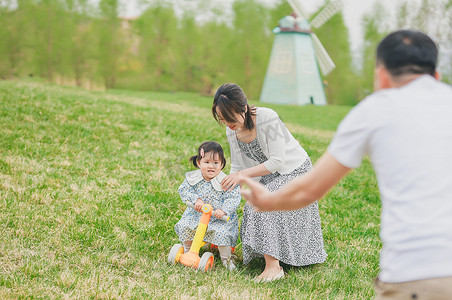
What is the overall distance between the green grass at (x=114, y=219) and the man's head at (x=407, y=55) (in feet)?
5.93

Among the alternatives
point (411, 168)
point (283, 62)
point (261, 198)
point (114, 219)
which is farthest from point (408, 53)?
point (283, 62)

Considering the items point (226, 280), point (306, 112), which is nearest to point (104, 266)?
point (226, 280)

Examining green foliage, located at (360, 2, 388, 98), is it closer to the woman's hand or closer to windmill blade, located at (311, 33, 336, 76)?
windmill blade, located at (311, 33, 336, 76)

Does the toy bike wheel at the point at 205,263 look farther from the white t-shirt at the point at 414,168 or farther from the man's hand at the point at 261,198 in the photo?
the white t-shirt at the point at 414,168

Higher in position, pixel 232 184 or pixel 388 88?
pixel 388 88

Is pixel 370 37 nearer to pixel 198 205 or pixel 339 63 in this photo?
pixel 339 63

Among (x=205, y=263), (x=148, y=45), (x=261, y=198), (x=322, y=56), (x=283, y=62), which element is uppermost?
(x=148, y=45)

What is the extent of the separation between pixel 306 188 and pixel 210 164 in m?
1.96

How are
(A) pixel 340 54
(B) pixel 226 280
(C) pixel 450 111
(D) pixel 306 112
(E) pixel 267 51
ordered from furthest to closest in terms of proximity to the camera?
(A) pixel 340 54, (E) pixel 267 51, (D) pixel 306 112, (B) pixel 226 280, (C) pixel 450 111

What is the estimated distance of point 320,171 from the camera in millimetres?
1481

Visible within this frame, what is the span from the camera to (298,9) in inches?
825

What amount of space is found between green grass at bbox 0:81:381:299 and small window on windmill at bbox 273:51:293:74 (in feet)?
46.0

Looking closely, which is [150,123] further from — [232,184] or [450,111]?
[450,111]

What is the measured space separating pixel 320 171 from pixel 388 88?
35 centimetres
